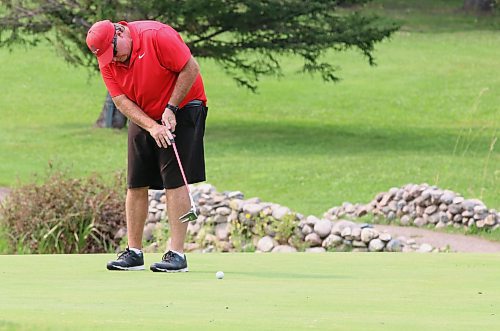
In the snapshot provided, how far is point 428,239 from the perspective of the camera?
1513 centimetres

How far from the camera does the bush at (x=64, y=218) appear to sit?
1516 centimetres

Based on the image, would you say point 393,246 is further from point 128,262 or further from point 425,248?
point 128,262

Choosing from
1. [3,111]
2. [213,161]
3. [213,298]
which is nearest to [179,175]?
[213,298]

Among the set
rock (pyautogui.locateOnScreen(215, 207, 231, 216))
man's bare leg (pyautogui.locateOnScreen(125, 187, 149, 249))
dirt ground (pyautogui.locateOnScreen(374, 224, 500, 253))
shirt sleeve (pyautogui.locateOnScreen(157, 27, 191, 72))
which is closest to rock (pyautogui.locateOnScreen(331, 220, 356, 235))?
dirt ground (pyautogui.locateOnScreen(374, 224, 500, 253))

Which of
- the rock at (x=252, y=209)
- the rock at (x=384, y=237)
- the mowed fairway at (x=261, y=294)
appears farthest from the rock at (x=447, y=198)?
the mowed fairway at (x=261, y=294)

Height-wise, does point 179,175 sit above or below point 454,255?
above

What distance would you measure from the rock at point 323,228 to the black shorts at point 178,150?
536 cm

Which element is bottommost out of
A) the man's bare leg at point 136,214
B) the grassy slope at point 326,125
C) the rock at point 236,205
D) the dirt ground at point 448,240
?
the grassy slope at point 326,125

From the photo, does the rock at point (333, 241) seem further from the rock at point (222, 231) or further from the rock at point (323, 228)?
the rock at point (222, 231)

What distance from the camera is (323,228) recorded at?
47.5 ft

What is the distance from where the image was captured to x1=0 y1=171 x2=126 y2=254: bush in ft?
49.7

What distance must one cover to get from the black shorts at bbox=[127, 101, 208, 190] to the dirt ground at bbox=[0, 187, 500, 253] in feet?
19.5

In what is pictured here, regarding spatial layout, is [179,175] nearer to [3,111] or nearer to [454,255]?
[454,255]

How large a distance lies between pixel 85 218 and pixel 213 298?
333 inches
